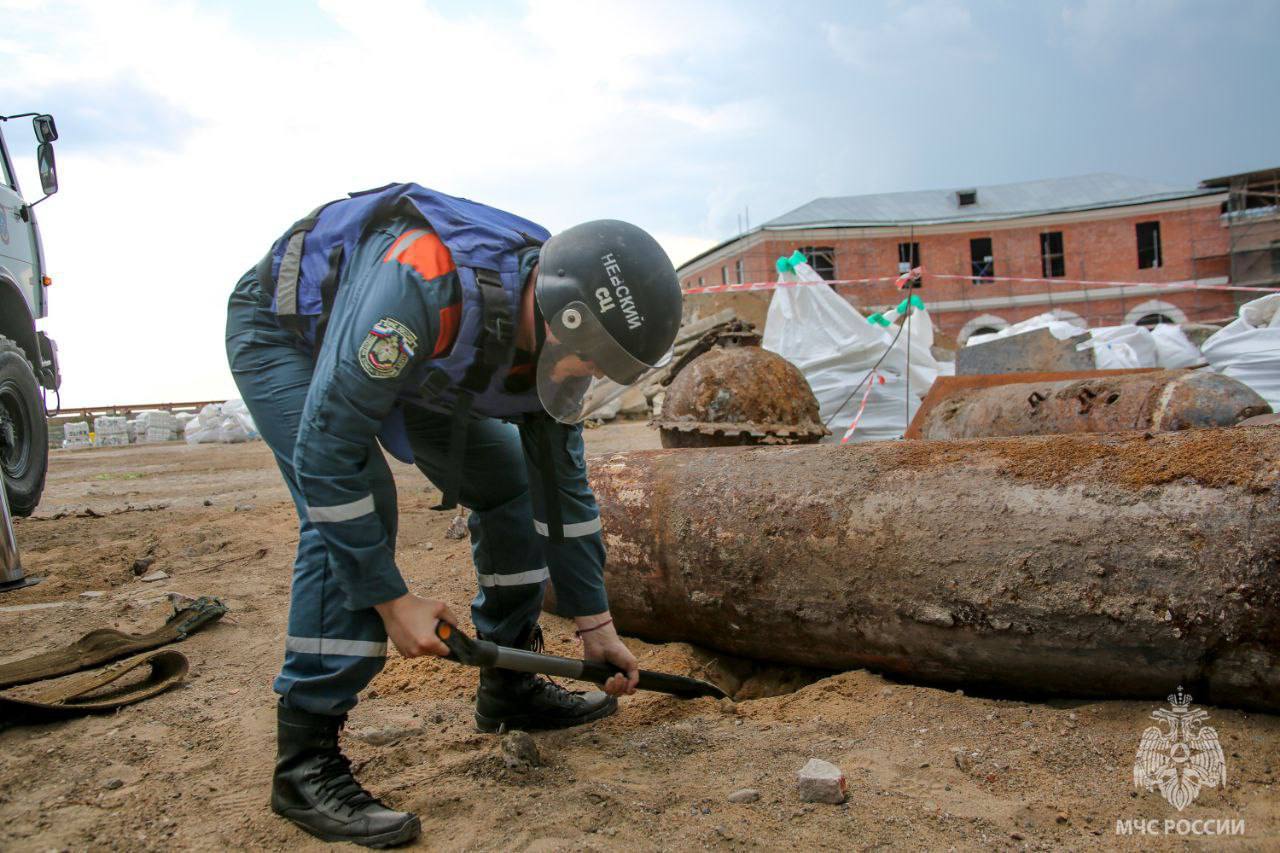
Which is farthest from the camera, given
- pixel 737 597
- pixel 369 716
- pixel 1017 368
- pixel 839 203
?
pixel 839 203

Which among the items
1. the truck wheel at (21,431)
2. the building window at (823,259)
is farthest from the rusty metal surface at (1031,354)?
the building window at (823,259)

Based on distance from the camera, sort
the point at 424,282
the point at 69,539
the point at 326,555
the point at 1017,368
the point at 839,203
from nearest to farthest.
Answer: the point at 424,282 < the point at 326,555 < the point at 69,539 < the point at 1017,368 < the point at 839,203

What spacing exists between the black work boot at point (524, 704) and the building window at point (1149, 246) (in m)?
31.6

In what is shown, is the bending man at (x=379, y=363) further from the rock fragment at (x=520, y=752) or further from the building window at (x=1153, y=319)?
the building window at (x=1153, y=319)

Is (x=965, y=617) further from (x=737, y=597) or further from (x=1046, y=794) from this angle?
(x=737, y=597)

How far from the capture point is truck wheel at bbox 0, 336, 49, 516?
5.54 meters

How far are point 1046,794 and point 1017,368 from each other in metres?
6.56

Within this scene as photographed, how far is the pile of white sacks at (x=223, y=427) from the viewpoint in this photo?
18.0m

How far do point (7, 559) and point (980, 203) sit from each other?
32.9m

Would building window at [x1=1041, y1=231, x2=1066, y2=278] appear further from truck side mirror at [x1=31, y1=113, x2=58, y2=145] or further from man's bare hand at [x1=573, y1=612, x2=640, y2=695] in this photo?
man's bare hand at [x1=573, y1=612, x2=640, y2=695]

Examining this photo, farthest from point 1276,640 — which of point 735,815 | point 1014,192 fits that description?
point 1014,192

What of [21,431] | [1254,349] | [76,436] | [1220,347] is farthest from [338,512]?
[76,436]

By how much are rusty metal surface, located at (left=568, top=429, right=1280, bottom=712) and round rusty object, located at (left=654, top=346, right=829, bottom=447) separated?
2678 mm

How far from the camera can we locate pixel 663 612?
3.00m
